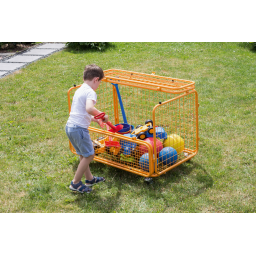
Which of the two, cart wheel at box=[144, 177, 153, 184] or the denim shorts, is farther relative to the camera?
cart wheel at box=[144, 177, 153, 184]

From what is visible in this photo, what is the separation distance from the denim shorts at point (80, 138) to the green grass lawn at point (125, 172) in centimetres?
51

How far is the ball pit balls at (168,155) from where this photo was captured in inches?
161

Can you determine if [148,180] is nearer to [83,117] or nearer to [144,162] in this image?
[144,162]

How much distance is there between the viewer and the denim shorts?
3.66m

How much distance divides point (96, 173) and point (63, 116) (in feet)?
6.79

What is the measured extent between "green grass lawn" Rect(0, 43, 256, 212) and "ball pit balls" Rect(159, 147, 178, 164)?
180 millimetres

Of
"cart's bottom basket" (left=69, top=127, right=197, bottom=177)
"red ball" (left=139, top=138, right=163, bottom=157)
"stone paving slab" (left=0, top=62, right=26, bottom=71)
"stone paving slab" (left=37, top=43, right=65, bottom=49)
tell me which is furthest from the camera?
"stone paving slab" (left=37, top=43, right=65, bottom=49)

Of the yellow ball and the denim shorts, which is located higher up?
the denim shorts

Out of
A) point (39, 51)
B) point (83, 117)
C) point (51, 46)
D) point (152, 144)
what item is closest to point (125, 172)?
point (152, 144)

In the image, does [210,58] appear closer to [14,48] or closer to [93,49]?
[93,49]

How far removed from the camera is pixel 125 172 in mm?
4250

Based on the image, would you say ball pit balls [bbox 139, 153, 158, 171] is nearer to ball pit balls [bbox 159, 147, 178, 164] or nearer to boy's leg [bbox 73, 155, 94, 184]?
ball pit balls [bbox 159, 147, 178, 164]

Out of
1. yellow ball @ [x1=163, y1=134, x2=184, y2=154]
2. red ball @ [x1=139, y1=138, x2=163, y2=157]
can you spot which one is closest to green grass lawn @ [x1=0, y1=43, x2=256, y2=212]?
yellow ball @ [x1=163, y1=134, x2=184, y2=154]

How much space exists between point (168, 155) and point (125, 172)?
606 mm
